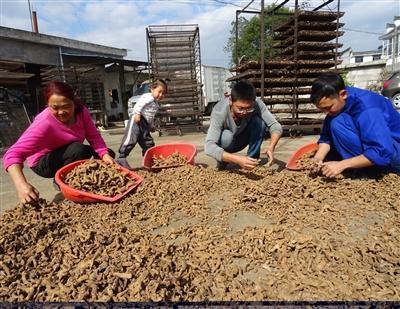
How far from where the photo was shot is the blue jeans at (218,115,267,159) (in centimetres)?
360

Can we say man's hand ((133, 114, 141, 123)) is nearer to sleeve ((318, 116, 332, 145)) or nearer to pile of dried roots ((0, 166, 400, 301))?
pile of dried roots ((0, 166, 400, 301))

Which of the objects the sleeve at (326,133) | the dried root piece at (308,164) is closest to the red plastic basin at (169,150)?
the dried root piece at (308,164)

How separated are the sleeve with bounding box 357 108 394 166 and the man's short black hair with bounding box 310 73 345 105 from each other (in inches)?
10.7

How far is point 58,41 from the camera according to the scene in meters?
13.0

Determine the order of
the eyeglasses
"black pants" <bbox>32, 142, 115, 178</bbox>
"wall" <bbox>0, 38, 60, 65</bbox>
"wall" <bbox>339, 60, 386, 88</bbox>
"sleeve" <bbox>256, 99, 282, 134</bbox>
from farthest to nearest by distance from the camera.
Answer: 1. "wall" <bbox>339, 60, 386, 88</bbox>
2. "wall" <bbox>0, 38, 60, 65</bbox>
3. "sleeve" <bbox>256, 99, 282, 134</bbox>
4. "black pants" <bbox>32, 142, 115, 178</bbox>
5. the eyeglasses

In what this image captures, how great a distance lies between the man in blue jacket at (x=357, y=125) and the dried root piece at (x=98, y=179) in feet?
5.27

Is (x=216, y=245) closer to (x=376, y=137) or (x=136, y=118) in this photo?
(x=376, y=137)

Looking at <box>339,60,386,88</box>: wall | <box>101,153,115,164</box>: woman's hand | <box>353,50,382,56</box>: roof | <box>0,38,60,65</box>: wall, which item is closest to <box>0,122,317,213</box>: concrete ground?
<box>101,153,115,164</box>: woman's hand

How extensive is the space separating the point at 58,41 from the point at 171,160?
37.6ft

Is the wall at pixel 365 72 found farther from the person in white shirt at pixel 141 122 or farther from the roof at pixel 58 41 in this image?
the person in white shirt at pixel 141 122

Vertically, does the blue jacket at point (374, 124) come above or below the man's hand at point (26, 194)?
above

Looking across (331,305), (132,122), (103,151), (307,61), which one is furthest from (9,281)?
(307,61)

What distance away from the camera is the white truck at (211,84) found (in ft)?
58.5

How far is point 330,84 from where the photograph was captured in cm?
242
